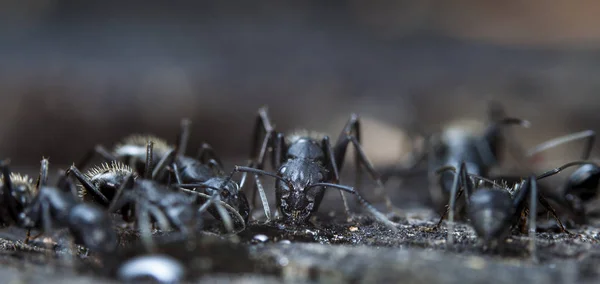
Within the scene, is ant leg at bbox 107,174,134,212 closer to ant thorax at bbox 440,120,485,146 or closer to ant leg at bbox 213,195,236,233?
ant leg at bbox 213,195,236,233

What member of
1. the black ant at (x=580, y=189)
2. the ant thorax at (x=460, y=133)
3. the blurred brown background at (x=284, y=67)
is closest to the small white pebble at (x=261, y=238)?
the black ant at (x=580, y=189)

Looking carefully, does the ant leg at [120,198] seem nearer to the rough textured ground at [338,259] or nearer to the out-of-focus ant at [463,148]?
the rough textured ground at [338,259]

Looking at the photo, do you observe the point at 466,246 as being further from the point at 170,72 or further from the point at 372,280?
the point at 170,72

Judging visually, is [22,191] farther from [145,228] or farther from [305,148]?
[305,148]

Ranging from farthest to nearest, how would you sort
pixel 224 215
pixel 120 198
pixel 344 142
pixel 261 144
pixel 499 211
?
pixel 261 144 < pixel 344 142 < pixel 120 198 < pixel 224 215 < pixel 499 211

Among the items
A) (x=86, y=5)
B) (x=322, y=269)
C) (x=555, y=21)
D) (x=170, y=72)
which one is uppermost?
(x=555, y=21)

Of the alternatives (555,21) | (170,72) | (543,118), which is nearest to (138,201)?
(170,72)

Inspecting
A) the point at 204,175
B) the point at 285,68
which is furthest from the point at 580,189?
the point at 285,68
